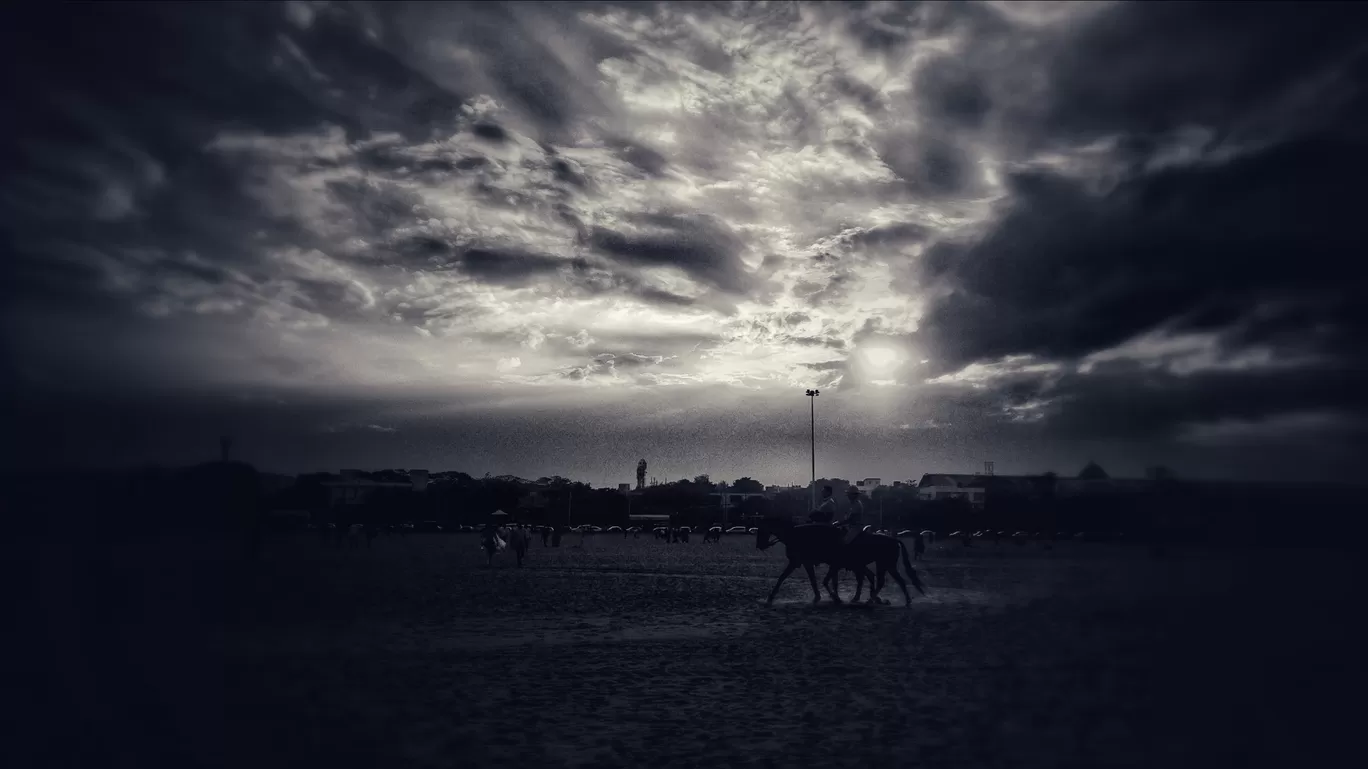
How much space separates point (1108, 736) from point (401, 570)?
30.5m

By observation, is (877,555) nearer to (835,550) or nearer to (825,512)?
(835,550)

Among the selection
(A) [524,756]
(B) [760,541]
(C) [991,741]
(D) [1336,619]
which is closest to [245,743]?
(A) [524,756]

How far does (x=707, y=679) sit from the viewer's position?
1116cm

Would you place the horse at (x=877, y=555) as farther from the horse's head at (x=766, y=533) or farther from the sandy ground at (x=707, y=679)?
the horse's head at (x=766, y=533)

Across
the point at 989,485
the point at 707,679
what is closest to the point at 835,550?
the point at 707,679

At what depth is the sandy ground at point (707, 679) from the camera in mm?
7676

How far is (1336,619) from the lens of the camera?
1903 cm

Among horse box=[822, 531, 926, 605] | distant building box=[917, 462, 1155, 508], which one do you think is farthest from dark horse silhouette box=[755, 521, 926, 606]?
distant building box=[917, 462, 1155, 508]

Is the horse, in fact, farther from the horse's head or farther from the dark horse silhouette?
the horse's head

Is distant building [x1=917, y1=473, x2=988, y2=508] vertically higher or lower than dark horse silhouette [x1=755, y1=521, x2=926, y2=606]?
higher

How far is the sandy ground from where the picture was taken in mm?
7676

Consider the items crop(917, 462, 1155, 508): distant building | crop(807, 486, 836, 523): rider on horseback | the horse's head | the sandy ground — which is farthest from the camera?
crop(917, 462, 1155, 508): distant building

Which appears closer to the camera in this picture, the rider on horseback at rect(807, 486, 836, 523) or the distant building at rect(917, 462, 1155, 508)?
the rider on horseback at rect(807, 486, 836, 523)

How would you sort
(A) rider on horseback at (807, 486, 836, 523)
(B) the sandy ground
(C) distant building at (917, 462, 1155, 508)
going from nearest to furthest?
(B) the sandy ground → (A) rider on horseback at (807, 486, 836, 523) → (C) distant building at (917, 462, 1155, 508)
